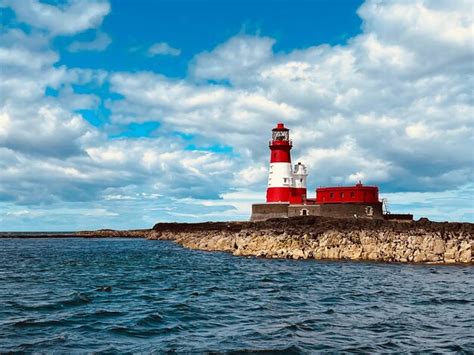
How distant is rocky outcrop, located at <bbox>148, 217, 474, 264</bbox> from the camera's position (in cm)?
3319

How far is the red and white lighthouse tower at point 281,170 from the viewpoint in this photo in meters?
57.5

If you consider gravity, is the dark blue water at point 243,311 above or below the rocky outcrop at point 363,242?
below

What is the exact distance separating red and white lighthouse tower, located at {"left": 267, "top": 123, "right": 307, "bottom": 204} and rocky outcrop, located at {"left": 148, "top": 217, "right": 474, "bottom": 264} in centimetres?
1365

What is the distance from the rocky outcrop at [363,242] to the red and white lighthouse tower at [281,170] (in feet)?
44.8

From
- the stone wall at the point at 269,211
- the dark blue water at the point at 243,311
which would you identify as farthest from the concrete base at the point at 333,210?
the dark blue water at the point at 243,311

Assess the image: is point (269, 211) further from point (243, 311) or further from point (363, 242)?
point (243, 311)

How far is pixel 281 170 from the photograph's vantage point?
57.6 meters

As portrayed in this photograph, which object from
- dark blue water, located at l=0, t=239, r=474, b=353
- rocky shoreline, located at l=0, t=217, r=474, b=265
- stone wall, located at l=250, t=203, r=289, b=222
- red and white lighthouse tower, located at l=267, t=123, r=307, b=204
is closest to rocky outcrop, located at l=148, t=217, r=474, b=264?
rocky shoreline, located at l=0, t=217, r=474, b=265

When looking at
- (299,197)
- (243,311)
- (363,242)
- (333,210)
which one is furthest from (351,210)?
(243,311)

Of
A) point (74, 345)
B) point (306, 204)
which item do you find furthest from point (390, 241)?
point (74, 345)

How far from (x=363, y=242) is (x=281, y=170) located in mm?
22865

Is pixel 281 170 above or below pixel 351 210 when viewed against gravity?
above

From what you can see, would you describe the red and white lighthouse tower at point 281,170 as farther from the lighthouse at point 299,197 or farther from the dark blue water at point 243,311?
the dark blue water at point 243,311

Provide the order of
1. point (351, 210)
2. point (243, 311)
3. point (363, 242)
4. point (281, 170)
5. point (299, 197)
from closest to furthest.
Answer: point (243, 311)
point (363, 242)
point (351, 210)
point (281, 170)
point (299, 197)
